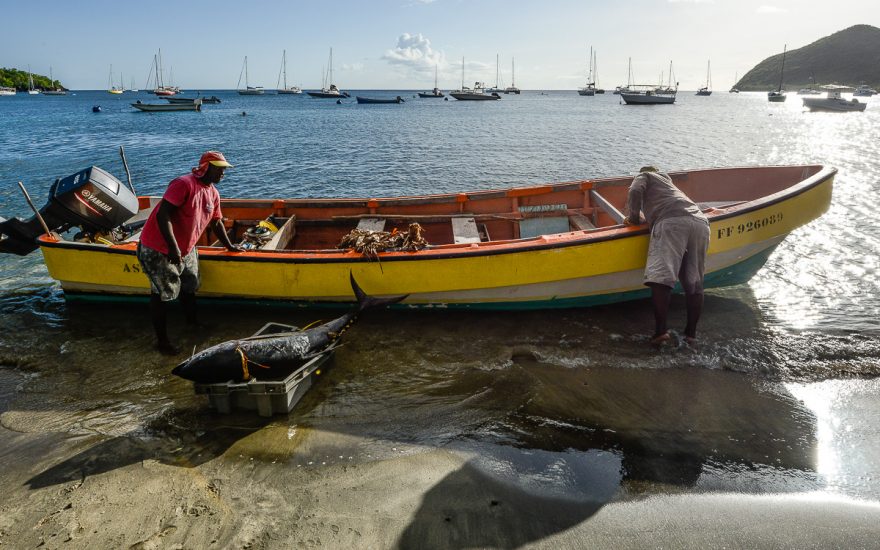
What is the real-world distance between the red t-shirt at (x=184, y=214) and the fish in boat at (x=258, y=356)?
4.48 feet

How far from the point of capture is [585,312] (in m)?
6.90

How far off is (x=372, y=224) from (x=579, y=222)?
3.31m

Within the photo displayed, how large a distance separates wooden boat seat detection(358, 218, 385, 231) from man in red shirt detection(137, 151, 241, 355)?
244 cm

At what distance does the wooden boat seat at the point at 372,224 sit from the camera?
25.6 feet

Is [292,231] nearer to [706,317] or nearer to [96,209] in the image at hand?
[96,209]

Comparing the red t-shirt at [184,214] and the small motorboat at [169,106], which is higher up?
the small motorboat at [169,106]

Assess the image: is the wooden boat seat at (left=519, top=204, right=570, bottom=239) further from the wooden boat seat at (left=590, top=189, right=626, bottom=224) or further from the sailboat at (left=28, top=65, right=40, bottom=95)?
the sailboat at (left=28, top=65, right=40, bottom=95)

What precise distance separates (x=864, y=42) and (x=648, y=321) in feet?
644

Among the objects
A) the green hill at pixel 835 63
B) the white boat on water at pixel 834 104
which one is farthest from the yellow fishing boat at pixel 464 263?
the green hill at pixel 835 63

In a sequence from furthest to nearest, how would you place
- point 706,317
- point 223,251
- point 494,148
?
point 494,148 < point 706,317 < point 223,251

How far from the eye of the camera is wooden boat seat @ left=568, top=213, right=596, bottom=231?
7906 mm

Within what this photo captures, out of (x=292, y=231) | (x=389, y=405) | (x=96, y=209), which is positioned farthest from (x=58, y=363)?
(x=389, y=405)

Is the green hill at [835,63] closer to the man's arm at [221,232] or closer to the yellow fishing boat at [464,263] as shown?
the yellow fishing boat at [464,263]

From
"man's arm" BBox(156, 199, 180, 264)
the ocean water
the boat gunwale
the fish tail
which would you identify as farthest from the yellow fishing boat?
"man's arm" BBox(156, 199, 180, 264)
